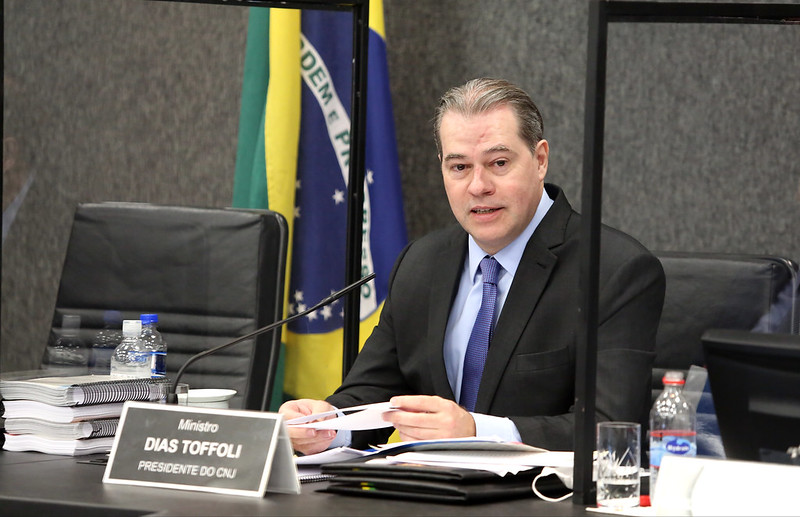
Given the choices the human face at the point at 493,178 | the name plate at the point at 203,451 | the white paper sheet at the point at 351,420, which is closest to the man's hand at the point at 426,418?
the white paper sheet at the point at 351,420

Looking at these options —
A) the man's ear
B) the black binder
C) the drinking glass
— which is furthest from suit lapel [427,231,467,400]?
the drinking glass

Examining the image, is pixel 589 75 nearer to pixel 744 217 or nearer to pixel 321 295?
pixel 744 217

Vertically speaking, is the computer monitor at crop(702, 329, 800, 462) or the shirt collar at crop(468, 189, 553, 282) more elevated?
the shirt collar at crop(468, 189, 553, 282)

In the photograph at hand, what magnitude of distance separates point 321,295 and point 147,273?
0.62 metres

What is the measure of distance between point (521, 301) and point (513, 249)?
136 millimetres

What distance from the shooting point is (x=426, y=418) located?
5.32 feet

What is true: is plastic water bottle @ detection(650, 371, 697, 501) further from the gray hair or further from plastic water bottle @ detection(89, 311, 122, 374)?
plastic water bottle @ detection(89, 311, 122, 374)

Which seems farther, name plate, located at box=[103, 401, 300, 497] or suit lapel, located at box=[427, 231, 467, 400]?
suit lapel, located at box=[427, 231, 467, 400]

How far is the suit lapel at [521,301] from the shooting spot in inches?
77.5

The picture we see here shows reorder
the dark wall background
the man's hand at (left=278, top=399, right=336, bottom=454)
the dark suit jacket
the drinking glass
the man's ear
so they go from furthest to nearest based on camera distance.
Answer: the man's ear < the dark wall background < the man's hand at (left=278, top=399, right=336, bottom=454) < the dark suit jacket < the drinking glass

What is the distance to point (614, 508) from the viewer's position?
4.23ft

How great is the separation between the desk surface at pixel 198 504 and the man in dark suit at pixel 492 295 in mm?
422

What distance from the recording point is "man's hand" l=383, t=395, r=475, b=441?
5.32 feet

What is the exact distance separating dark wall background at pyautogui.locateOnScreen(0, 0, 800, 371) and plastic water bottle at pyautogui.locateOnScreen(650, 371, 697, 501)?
27cm
